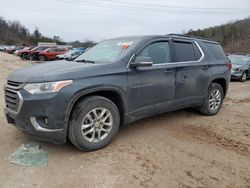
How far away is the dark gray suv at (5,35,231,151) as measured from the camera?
→ 3.58m

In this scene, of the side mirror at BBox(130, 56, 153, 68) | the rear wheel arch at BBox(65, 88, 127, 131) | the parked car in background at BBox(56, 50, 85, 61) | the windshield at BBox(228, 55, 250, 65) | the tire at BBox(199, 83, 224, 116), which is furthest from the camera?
the windshield at BBox(228, 55, 250, 65)

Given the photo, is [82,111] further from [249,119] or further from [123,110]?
[249,119]

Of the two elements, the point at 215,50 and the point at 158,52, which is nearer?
the point at 158,52

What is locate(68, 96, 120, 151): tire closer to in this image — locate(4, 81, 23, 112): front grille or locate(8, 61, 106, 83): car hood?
locate(8, 61, 106, 83): car hood

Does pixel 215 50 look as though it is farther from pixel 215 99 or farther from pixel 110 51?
pixel 110 51

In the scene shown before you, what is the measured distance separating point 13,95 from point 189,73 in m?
3.20

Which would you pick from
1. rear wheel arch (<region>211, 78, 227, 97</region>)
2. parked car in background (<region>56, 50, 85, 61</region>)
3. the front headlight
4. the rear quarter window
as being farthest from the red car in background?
the front headlight

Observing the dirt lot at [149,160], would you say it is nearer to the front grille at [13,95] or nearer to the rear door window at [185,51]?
the front grille at [13,95]

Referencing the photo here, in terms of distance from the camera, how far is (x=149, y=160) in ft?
12.4

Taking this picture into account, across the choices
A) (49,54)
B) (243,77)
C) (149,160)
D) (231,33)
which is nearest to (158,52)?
(149,160)

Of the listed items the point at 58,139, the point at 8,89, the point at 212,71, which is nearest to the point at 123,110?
the point at 58,139

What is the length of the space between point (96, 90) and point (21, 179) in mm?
1506

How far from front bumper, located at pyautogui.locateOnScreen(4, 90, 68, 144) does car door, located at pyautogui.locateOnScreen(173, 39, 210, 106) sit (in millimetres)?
2333

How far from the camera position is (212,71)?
5848mm
